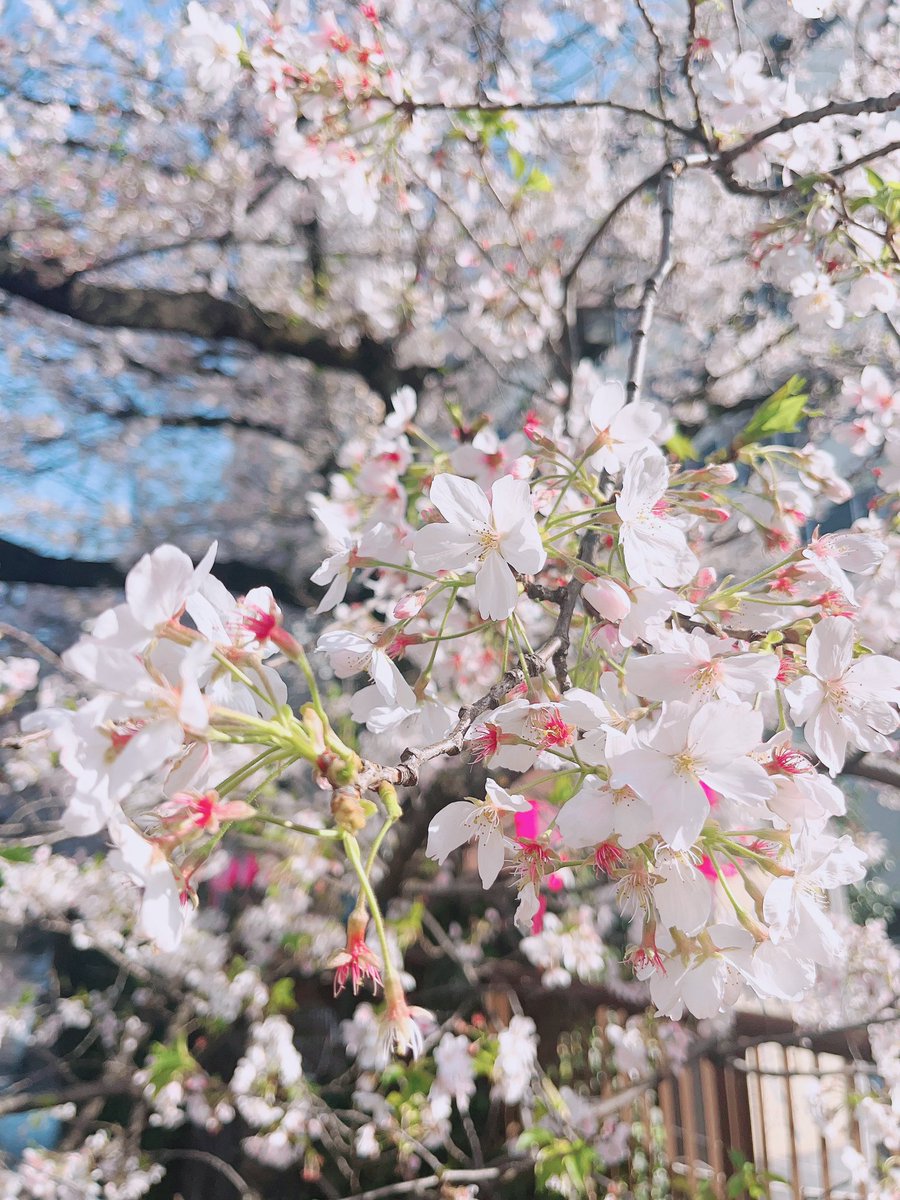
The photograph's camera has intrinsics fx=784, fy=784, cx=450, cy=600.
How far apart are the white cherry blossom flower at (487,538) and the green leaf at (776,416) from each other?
2.02 ft

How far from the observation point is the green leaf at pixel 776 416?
1121 mm

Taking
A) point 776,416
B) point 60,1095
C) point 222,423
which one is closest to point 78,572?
point 222,423

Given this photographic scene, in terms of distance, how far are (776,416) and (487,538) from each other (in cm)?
69

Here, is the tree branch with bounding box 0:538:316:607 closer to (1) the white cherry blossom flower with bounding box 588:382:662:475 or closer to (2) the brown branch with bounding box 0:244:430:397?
(2) the brown branch with bounding box 0:244:430:397

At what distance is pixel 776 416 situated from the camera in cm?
114

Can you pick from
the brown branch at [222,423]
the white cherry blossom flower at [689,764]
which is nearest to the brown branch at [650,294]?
the white cherry blossom flower at [689,764]

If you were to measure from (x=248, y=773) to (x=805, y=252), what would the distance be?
122cm

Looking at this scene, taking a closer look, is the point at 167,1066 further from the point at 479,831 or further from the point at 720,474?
the point at 720,474

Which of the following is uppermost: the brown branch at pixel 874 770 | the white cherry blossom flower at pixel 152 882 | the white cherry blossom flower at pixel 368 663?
the brown branch at pixel 874 770

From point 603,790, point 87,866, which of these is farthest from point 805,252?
point 87,866

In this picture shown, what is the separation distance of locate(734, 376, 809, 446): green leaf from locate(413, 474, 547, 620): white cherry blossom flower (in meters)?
0.62

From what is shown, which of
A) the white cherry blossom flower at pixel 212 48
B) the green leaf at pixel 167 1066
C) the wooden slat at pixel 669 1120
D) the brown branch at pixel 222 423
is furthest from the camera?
the brown branch at pixel 222 423

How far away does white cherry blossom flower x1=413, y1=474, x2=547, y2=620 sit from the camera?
24.4 inches

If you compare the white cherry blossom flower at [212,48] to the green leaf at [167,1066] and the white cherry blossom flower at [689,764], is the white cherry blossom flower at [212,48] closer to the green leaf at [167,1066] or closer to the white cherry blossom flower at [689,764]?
the white cherry blossom flower at [689,764]
